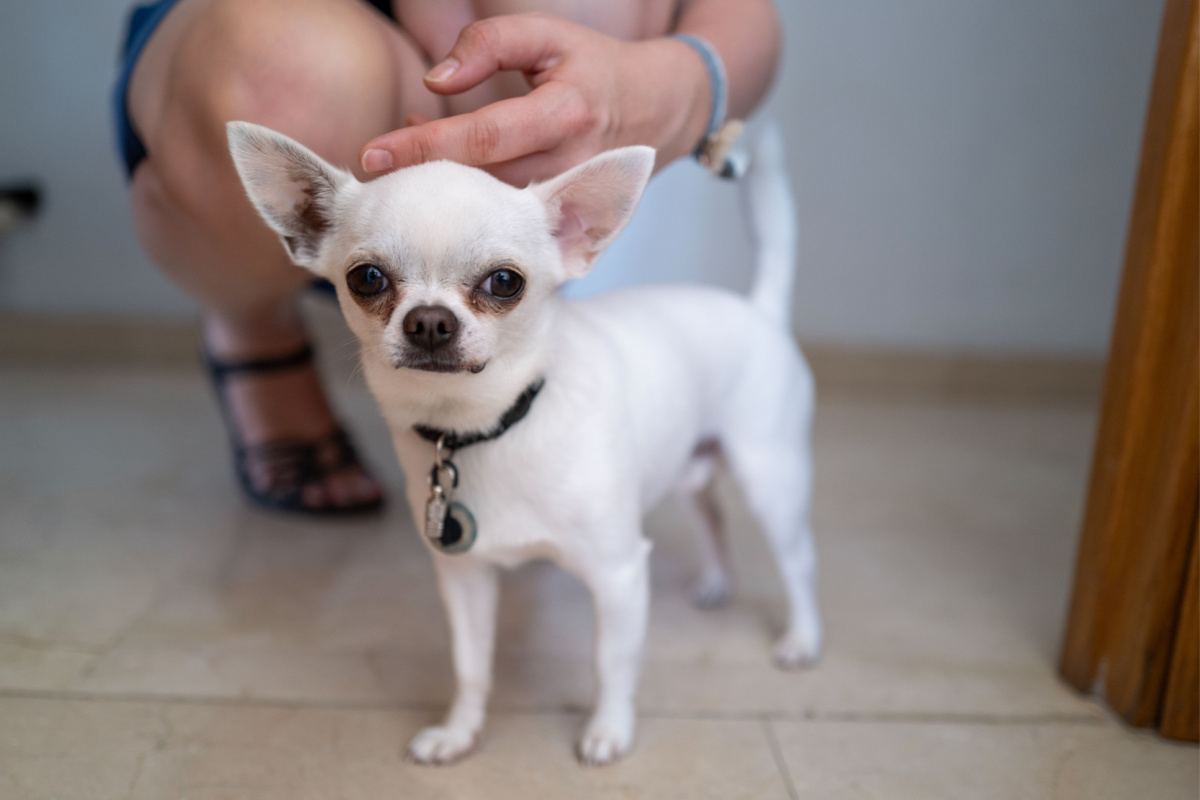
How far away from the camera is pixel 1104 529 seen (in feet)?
3.34

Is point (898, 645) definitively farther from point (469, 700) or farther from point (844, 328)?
point (844, 328)

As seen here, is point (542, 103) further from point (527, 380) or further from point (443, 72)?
point (527, 380)

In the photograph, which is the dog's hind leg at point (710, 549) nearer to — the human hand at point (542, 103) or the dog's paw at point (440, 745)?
the dog's paw at point (440, 745)

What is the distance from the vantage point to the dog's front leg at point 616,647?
89cm

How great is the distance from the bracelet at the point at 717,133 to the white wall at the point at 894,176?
1.02 m

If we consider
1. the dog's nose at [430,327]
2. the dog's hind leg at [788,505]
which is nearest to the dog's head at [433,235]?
the dog's nose at [430,327]

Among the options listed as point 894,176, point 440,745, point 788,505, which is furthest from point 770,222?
point 894,176

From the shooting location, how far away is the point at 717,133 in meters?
0.97

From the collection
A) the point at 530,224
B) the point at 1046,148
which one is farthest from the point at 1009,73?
the point at 530,224

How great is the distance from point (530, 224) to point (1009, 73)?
1612 millimetres

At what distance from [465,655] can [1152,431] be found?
0.76 metres

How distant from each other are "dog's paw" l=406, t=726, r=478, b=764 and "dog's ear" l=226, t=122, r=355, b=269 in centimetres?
48

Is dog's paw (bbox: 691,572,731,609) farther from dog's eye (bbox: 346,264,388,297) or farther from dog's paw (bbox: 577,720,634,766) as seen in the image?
dog's eye (bbox: 346,264,388,297)

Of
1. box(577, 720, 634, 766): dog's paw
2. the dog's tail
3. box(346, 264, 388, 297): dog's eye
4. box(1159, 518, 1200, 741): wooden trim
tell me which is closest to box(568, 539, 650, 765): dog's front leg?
box(577, 720, 634, 766): dog's paw
